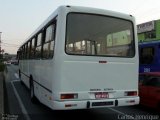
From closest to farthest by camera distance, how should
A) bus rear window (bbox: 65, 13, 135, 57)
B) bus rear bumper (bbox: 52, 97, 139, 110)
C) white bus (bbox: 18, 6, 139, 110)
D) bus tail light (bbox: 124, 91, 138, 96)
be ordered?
1. bus rear bumper (bbox: 52, 97, 139, 110)
2. white bus (bbox: 18, 6, 139, 110)
3. bus rear window (bbox: 65, 13, 135, 57)
4. bus tail light (bbox: 124, 91, 138, 96)

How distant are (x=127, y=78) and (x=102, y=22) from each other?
1712 millimetres

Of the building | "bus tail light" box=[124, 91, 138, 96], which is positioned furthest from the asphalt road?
the building

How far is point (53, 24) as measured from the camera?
27.8 ft

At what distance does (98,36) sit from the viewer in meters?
8.39

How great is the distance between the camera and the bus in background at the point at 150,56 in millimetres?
15352

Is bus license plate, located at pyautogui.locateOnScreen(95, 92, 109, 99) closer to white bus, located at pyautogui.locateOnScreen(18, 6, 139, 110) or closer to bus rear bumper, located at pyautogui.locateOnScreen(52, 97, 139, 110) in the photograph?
white bus, located at pyautogui.locateOnScreen(18, 6, 139, 110)

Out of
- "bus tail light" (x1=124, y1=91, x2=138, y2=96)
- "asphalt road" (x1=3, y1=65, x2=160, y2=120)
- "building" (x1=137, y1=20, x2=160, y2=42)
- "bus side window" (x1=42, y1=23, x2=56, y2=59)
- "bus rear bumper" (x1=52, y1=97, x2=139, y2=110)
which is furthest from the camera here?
"building" (x1=137, y1=20, x2=160, y2=42)

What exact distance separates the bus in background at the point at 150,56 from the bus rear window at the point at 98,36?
6.85 metres

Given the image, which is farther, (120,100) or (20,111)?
(20,111)

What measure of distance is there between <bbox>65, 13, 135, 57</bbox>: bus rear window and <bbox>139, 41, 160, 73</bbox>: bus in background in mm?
6852

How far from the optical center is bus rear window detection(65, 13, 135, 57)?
26.2ft

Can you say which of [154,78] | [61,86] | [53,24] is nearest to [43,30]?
[53,24]

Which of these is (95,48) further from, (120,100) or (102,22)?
(120,100)

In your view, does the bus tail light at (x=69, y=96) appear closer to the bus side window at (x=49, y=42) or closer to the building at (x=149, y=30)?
the bus side window at (x=49, y=42)
